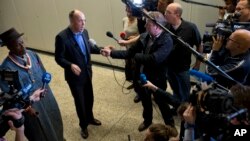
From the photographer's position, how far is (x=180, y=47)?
325 cm

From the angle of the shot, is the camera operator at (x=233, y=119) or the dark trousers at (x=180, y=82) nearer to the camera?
the camera operator at (x=233, y=119)

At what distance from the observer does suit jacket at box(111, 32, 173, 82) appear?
2.87m

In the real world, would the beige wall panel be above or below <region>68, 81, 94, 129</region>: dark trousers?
above

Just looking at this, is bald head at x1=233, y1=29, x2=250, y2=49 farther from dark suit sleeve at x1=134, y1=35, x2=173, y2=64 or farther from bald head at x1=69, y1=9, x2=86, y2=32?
bald head at x1=69, y1=9, x2=86, y2=32

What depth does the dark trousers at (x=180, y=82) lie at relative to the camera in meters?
3.47

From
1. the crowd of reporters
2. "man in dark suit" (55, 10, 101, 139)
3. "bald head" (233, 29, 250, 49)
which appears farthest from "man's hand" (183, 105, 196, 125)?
"man in dark suit" (55, 10, 101, 139)

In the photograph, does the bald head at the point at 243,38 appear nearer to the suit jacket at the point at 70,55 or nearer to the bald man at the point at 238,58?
the bald man at the point at 238,58

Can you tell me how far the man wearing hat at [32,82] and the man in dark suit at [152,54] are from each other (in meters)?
0.87

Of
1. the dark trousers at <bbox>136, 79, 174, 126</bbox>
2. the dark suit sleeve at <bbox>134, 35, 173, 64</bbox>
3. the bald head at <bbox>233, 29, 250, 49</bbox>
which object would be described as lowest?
the dark trousers at <bbox>136, 79, 174, 126</bbox>

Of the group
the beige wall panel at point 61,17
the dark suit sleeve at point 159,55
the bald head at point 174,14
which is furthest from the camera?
the beige wall panel at point 61,17

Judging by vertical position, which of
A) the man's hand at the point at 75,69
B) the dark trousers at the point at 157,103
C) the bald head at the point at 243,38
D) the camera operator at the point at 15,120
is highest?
the bald head at the point at 243,38

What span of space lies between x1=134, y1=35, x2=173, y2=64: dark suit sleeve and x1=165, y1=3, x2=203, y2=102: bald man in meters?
0.30

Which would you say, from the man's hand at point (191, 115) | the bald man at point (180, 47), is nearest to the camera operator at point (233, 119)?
the man's hand at point (191, 115)

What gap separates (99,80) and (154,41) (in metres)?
2.06
